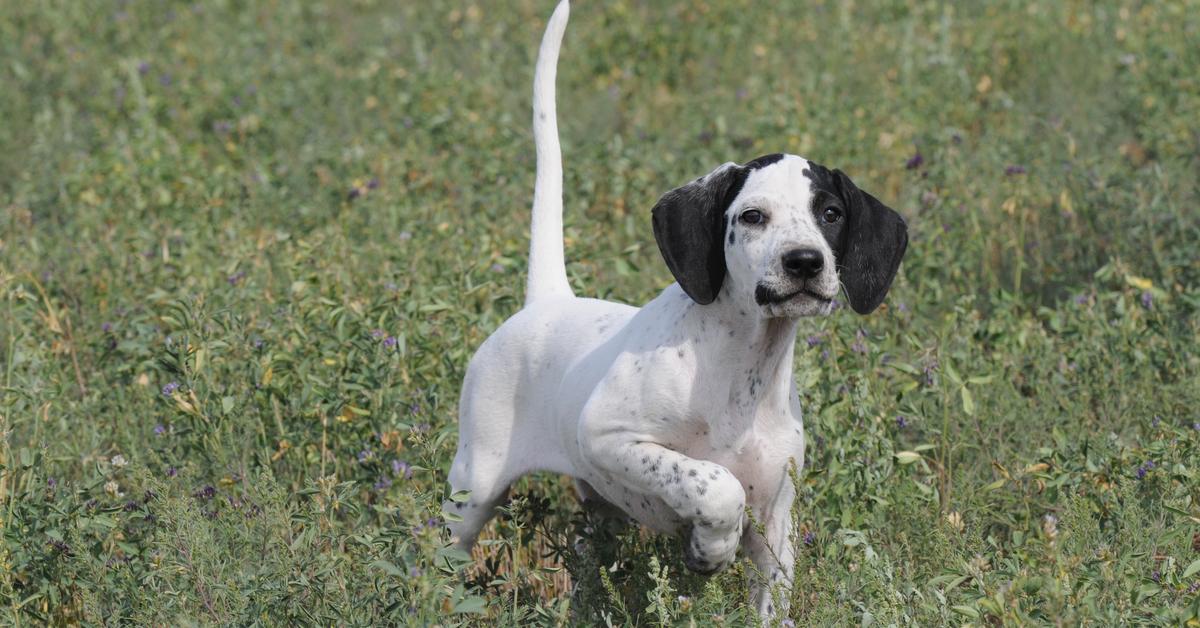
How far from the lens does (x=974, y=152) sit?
25.9 ft

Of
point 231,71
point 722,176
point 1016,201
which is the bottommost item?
point 231,71

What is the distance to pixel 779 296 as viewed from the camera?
3.47 metres

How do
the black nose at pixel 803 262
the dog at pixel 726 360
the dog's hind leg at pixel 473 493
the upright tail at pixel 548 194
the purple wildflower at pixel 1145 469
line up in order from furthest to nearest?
the upright tail at pixel 548 194
the dog's hind leg at pixel 473 493
the purple wildflower at pixel 1145 469
the dog at pixel 726 360
the black nose at pixel 803 262

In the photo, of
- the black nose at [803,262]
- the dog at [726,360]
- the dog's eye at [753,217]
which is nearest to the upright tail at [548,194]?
the dog at [726,360]

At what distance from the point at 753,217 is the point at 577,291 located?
1.65 m

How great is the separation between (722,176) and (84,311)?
3.14 m

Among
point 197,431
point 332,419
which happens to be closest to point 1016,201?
point 332,419

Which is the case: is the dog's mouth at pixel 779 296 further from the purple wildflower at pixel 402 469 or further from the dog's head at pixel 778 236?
the purple wildflower at pixel 402 469

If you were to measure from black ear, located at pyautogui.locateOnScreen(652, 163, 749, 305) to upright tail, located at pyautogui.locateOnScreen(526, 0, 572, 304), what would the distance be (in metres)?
0.78

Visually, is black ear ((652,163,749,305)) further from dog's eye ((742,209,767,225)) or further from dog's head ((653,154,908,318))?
dog's eye ((742,209,767,225))

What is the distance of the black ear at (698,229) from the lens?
3659 mm

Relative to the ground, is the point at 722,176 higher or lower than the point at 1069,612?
higher

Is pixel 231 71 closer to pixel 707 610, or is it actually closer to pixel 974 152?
pixel 974 152

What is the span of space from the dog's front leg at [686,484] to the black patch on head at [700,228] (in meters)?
0.38
